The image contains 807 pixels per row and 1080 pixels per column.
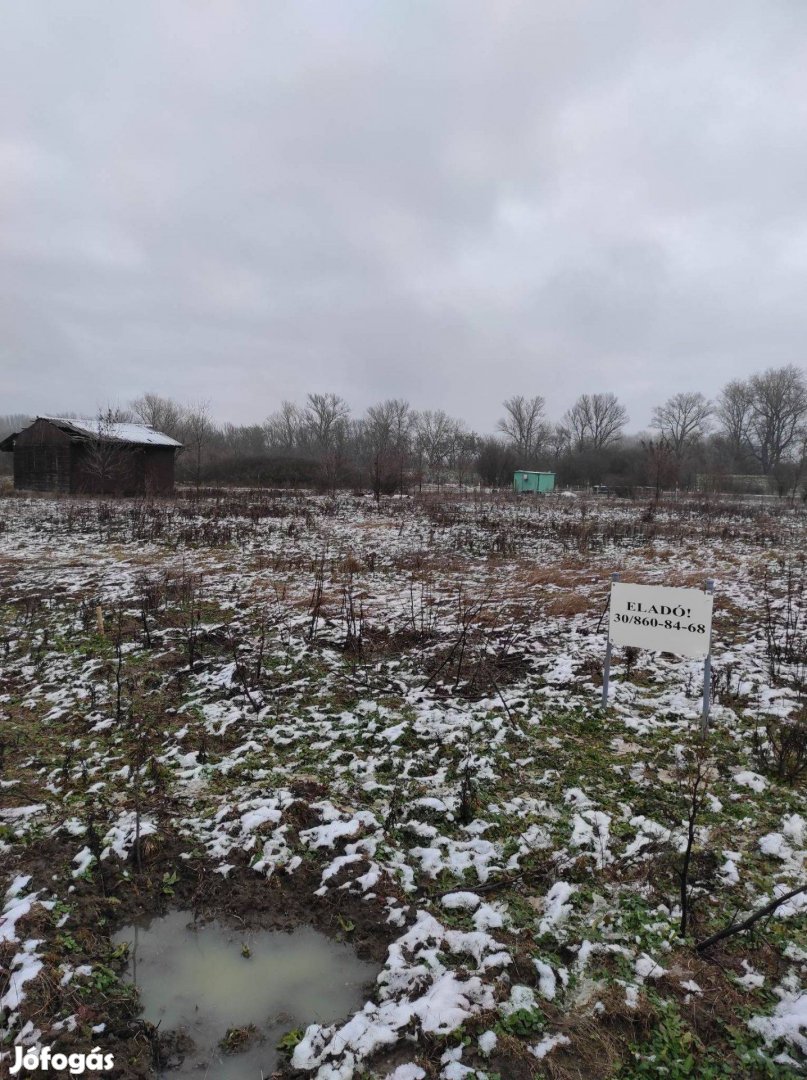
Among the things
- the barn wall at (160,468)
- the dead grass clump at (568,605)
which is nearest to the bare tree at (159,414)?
the barn wall at (160,468)

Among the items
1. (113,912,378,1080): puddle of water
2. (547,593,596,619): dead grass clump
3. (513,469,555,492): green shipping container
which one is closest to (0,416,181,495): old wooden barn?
(547,593,596,619): dead grass clump

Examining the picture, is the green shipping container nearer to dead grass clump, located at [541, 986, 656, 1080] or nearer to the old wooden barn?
the old wooden barn

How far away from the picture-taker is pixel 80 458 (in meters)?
28.4

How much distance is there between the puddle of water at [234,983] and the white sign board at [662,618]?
11.0 feet

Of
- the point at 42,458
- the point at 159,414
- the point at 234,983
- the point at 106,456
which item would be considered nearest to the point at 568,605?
the point at 234,983

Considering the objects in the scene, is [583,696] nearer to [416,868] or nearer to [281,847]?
[416,868]

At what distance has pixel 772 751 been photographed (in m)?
4.52

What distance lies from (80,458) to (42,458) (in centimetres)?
252

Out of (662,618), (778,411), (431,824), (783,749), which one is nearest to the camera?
(431,824)

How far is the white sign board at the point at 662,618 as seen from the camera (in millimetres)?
4578

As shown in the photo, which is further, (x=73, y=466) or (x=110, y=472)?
(x=73, y=466)

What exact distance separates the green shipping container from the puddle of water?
4417 cm

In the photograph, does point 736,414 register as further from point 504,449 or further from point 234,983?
point 234,983

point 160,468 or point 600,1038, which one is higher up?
point 160,468
